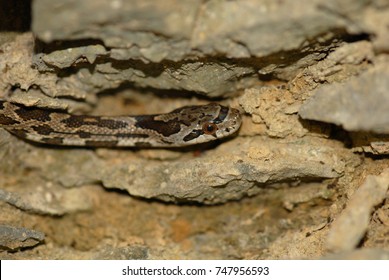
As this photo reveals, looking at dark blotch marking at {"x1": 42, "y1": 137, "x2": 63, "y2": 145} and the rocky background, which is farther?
dark blotch marking at {"x1": 42, "y1": 137, "x2": 63, "y2": 145}

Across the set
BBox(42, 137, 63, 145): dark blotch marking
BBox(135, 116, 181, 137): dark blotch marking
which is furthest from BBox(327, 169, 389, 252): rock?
BBox(42, 137, 63, 145): dark blotch marking

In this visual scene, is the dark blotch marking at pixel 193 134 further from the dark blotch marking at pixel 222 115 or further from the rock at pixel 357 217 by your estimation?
the rock at pixel 357 217

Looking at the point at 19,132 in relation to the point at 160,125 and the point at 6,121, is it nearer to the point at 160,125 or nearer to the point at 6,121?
the point at 6,121

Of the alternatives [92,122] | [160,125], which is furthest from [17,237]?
[160,125]

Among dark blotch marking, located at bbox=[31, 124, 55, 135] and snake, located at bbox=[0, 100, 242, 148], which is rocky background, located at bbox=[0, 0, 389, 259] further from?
dark blotch marking, located at bbox=[31, 124, 55, 135]

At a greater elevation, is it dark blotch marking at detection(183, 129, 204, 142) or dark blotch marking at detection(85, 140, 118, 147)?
dark blotch marking at detection(183, 129, 204, 142)

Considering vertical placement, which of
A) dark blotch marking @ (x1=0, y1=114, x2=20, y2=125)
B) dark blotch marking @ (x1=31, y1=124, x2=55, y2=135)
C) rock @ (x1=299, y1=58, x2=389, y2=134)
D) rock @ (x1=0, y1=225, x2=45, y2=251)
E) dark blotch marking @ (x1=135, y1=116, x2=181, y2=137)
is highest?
rock @ (x1=299, y1=58, x2=389, y2=134)
